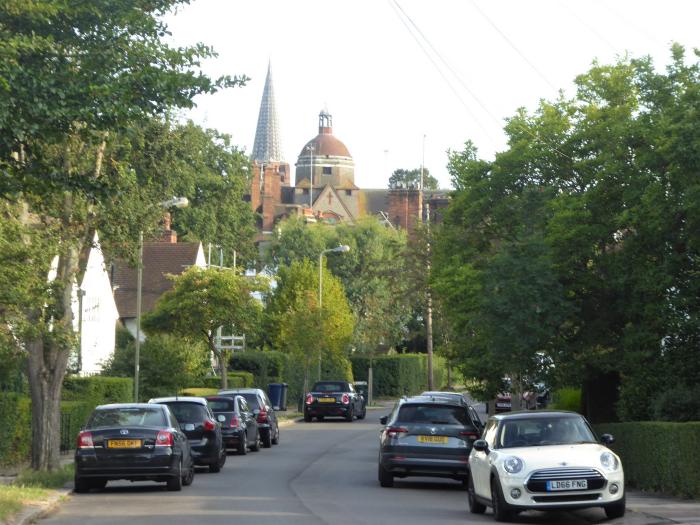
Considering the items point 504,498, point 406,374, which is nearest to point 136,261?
point 504,498

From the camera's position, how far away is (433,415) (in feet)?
75.0

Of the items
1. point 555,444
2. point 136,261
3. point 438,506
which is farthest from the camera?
point 136,261

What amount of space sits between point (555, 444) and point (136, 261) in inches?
454

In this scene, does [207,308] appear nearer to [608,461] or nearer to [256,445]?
[256,445]

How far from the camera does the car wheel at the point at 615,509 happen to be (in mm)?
16531

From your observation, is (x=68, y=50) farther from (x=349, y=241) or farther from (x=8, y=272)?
(x=349, y=241)

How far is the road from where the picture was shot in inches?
669

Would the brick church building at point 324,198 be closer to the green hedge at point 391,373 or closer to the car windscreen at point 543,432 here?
the green hedge at point 391,373

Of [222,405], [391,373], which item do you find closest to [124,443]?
[222,405]

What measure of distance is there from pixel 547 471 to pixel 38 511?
681 centimetres

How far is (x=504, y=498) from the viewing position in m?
16.5

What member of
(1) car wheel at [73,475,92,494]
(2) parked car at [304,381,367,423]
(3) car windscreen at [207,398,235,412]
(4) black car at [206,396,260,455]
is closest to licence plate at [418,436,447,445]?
(1) car wheel at [73,475,92,494]

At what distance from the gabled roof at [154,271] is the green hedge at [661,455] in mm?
48705

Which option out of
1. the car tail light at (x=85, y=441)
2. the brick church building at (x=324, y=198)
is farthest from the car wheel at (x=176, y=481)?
the brick church building at (x=324, y=198)
